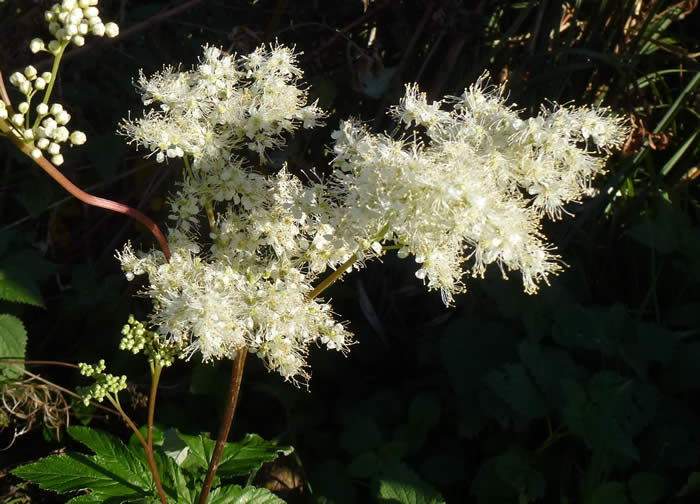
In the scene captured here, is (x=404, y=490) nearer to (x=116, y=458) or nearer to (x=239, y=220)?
(x=116, y=458)

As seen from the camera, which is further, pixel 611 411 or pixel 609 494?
pixel 611 411

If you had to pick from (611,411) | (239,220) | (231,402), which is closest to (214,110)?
(239,220)

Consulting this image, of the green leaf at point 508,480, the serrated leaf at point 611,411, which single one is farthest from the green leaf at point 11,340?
the serrated leaf at point 611,411

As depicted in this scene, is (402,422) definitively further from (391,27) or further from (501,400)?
(391,27)

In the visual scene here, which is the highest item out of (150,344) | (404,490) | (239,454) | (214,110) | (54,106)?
(214,110)

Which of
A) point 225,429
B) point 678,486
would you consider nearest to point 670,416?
point 678,486

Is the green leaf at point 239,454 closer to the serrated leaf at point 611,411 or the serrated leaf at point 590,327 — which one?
the serrated leaf at point 611,411
